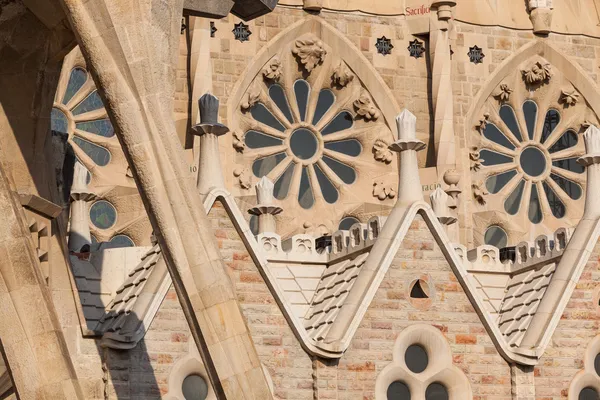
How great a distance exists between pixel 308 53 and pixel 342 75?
23.9 inches

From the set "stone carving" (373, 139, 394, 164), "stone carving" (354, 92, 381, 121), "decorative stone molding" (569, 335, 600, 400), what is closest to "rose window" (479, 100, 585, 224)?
"stone carving" (373, 139, 394, 164)

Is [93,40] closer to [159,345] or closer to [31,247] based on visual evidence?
[31,247]

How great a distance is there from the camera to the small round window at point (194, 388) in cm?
1897

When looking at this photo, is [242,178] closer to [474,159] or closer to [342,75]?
[342,75]

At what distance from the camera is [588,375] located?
20562 mm

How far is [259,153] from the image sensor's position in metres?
26.3

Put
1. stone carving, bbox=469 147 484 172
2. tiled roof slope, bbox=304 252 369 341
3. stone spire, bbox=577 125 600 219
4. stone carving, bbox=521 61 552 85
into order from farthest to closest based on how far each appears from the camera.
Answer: stone carving, bbox=521 61 552 85, stone carving, bbox=469 147 484 172, stone spire, bbox=577 125 600 219, tiled roof slope, bbox=304 252 369 341

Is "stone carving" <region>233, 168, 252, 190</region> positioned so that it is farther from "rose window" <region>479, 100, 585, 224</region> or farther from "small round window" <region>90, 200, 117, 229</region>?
"rose window" <region>479, 100, 585, 224</region>

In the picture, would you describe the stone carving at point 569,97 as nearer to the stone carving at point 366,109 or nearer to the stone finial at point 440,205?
the stone carving at point 366,109

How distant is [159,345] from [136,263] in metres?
1.90

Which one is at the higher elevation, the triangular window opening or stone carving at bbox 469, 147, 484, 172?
stone carving at bbox 469, 147, 484, 172

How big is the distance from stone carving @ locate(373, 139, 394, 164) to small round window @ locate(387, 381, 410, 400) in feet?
24.4

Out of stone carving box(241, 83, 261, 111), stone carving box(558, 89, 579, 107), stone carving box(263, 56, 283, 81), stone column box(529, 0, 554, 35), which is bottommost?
stone carving box(241, 83, 261, 111)

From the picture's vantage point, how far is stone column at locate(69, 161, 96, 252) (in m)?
21.5
